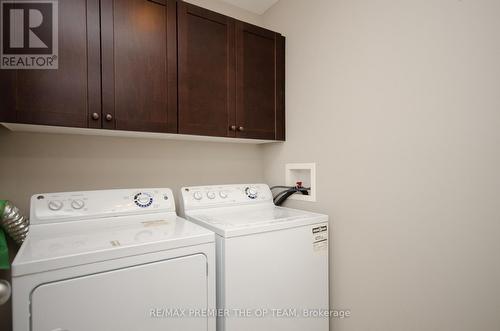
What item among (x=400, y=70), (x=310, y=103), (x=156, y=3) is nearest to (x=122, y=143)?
(x=156, y=3)

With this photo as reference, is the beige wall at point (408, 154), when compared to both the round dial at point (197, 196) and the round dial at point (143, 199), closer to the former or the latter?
the round dial at point (197, 196)

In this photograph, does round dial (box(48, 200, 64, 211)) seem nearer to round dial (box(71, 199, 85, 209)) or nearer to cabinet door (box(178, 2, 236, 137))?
round dial (box(71, 199, 85, 209))

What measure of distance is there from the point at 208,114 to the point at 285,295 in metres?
1.11

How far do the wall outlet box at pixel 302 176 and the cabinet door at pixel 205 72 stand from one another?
53 centimetres

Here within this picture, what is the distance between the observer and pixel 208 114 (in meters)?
1.48

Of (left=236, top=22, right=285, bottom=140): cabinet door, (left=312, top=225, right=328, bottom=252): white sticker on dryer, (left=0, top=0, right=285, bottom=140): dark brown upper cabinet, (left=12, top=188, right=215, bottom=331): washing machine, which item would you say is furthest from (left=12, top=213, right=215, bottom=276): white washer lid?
(left=236, top=22, right=285, bottom=140): cabinet door

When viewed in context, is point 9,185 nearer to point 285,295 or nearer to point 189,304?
point 189,304

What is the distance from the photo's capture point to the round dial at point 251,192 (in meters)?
1.74

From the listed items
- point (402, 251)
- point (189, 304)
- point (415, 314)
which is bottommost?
point (415, 314)

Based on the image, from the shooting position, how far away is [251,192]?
1757 mm

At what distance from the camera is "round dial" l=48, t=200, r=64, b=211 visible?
46.2 inches

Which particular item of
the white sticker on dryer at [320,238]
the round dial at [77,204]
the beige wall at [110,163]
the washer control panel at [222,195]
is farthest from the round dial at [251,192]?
the round dial at [77,204]

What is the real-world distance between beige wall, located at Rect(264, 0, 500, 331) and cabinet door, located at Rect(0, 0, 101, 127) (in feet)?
4.08

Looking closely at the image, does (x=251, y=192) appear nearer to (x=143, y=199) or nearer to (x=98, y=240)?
(x=143, y=199)
